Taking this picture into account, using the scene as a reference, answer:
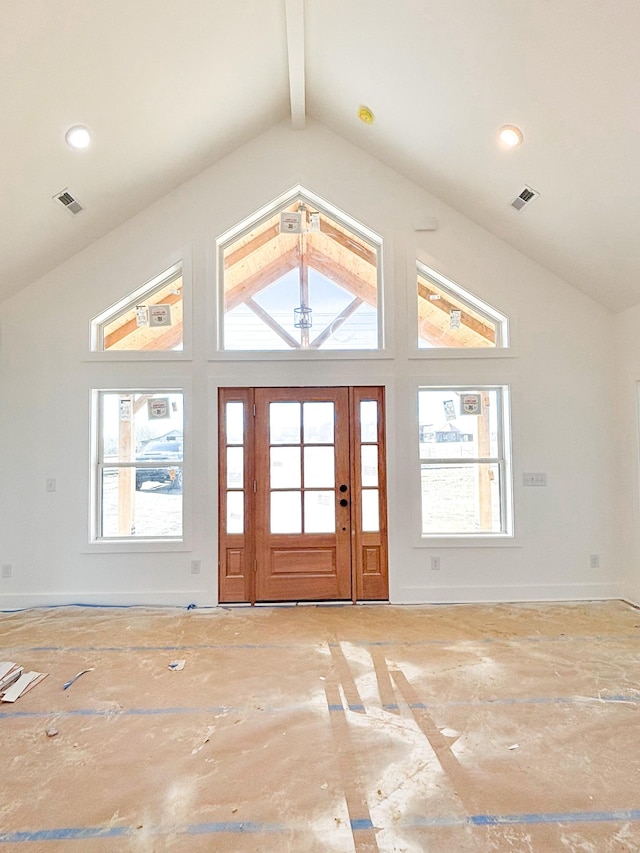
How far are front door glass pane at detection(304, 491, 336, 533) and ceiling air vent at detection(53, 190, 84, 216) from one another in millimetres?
3152

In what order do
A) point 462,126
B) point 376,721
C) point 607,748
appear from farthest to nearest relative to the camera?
point 462,126
point 376,721
point 607,748

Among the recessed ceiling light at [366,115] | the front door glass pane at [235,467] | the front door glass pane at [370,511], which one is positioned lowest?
the front door glass pane at [370,511]

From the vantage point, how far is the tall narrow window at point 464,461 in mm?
4449

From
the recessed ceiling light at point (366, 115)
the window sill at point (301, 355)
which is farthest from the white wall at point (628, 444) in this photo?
the recessed ceiling light at point (366, 115)

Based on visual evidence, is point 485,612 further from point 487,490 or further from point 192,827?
point 192,827

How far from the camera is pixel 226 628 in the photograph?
12.4ft

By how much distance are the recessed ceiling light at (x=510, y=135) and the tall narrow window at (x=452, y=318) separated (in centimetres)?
128

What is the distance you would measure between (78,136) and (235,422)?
2.50 meters

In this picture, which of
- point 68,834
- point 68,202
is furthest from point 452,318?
point 68,834

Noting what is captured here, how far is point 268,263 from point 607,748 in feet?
14.4

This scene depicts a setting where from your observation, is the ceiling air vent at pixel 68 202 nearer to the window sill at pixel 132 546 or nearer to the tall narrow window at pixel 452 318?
the window sill at pixel 132 546

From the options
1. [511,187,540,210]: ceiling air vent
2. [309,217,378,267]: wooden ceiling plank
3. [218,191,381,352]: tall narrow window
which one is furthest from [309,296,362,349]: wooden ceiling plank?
[511,187,540,210]: ceiling air vent

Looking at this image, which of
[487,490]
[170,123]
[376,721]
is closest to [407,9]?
[170,123]

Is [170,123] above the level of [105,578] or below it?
above
